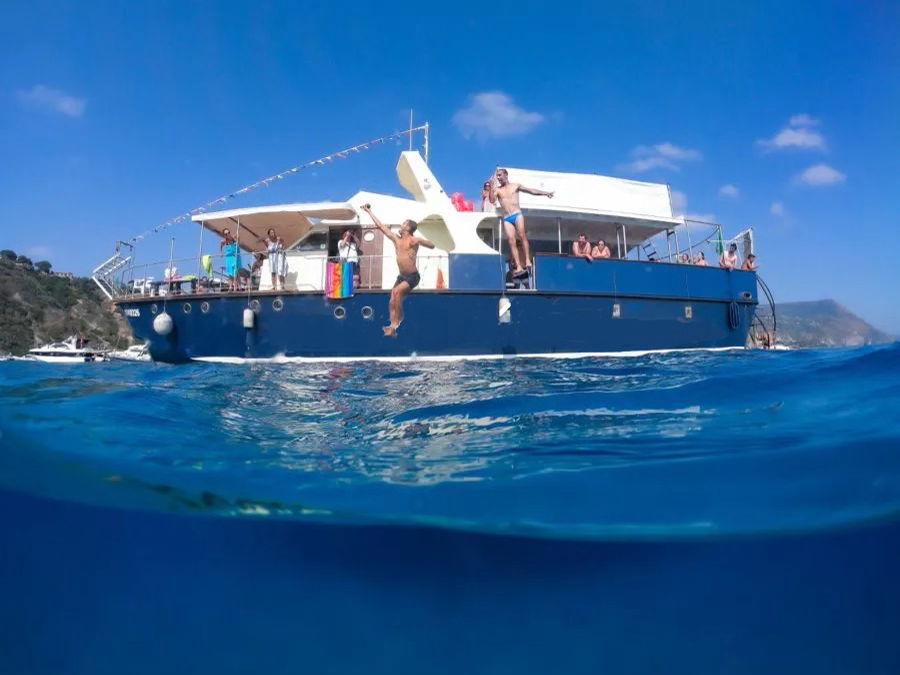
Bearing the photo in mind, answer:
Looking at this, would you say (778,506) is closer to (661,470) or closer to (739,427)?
(661,470)

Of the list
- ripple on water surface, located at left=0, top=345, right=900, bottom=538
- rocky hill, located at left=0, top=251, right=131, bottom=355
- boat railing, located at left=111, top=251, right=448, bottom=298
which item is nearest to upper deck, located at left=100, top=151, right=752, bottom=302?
boat railing, located at left=111, top=251, right=448, bottom=298

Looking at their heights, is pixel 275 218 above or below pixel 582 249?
above

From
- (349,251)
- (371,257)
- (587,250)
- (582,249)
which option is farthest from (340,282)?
(582,249)

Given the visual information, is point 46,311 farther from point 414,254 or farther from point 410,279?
point 414,254

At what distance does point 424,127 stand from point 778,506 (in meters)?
12.7

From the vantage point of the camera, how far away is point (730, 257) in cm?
1274

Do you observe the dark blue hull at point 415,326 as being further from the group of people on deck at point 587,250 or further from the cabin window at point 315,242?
the cabin window at point 315,242

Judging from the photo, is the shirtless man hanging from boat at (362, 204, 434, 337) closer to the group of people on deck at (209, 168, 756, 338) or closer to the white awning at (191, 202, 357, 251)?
the group of people on deck at (209, 168, 756, 338)

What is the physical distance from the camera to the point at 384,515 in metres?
2.61

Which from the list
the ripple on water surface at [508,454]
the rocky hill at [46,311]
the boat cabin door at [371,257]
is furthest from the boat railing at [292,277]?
the rocky hill at [46,311]

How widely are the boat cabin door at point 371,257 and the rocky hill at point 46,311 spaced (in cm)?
2848

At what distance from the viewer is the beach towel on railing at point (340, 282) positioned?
10070 millimetres

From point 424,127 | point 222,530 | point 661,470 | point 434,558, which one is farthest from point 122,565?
point 424,127

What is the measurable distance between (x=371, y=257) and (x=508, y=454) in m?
8.37
